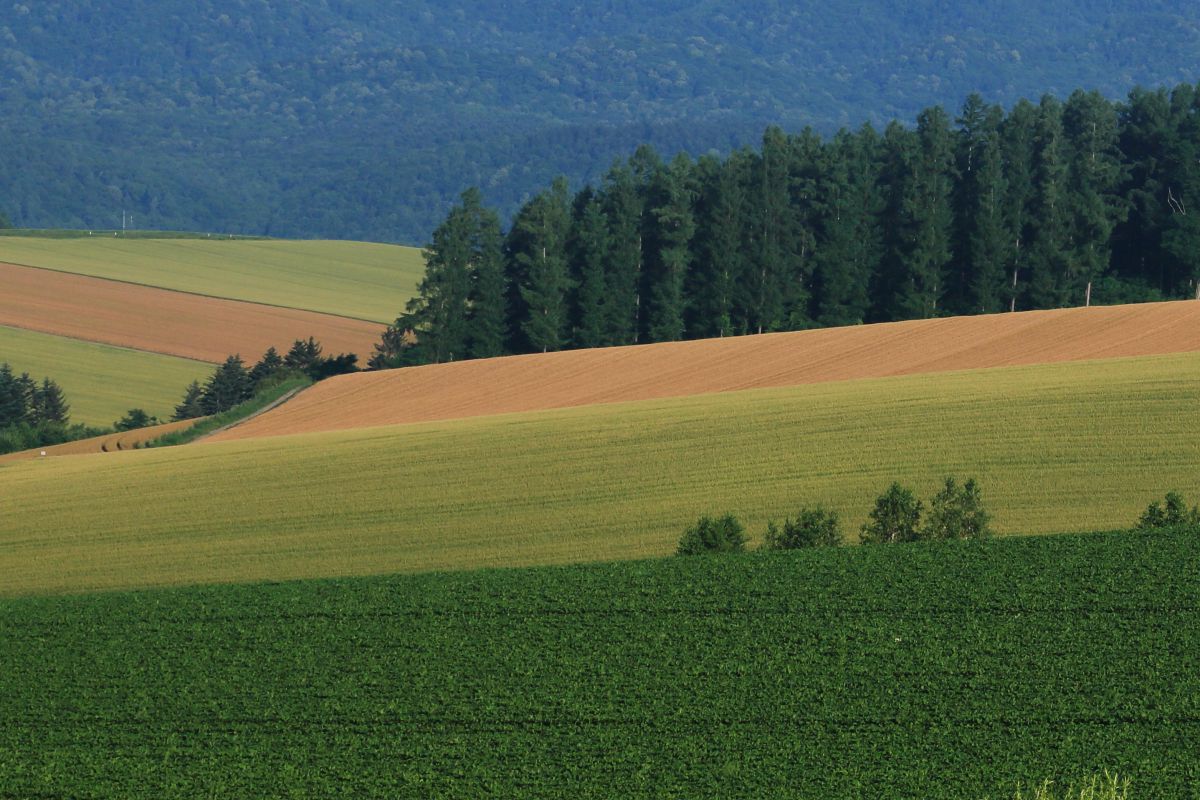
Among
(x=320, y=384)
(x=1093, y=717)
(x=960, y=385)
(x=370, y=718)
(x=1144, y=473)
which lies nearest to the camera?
(x=1093, y=717)

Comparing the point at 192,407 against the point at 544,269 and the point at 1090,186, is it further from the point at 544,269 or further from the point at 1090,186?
the point at 1090,186

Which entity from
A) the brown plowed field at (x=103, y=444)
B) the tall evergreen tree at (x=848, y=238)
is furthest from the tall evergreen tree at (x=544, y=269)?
the brown plowed field at (x=103, y=444)

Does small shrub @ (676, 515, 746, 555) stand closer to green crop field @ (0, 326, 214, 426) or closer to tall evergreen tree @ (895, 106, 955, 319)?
tall evergreen tree @ (895, 106, 955, 319)

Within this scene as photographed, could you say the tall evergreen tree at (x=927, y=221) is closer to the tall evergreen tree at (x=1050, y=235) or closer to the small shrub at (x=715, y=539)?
the tall evergreen tree at (x=1050, y=235)

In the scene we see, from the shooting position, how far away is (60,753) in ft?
74.8

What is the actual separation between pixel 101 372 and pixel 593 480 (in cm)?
6571

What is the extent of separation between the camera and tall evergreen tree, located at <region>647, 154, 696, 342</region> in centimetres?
9212

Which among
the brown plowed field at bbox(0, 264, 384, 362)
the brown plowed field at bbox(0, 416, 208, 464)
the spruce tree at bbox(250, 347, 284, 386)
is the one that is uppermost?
the brown plowed field at bbox(0, 264, 384, 362)

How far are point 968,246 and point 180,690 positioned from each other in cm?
7196

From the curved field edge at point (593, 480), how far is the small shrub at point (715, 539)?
2560mm

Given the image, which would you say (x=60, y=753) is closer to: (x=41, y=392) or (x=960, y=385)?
(x=960, y=385)

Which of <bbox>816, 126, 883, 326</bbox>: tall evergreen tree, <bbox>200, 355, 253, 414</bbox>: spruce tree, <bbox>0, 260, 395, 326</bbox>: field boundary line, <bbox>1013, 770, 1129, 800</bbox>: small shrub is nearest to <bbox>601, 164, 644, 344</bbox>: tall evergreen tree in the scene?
<bbox>816, 126, 883, 326</bbox>: tall evergreen tree

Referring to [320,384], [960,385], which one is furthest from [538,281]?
[960,385]

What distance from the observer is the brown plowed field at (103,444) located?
202 feet
